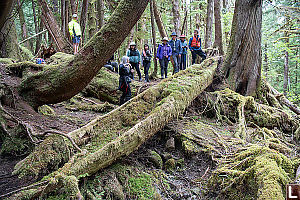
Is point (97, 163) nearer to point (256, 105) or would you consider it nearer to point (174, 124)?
point (174, 124)

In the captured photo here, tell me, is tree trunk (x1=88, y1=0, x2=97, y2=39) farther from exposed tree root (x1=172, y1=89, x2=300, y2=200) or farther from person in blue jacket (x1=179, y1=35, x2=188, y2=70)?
exposed tree root (x1=172, y1=89, x2=300, y2=200)

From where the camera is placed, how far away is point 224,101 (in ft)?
25.0

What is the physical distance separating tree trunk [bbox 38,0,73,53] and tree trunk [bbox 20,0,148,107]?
23.6 ft

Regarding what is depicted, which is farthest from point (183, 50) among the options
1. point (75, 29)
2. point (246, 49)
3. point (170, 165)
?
point (170, 165)

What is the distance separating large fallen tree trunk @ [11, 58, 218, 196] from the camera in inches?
126

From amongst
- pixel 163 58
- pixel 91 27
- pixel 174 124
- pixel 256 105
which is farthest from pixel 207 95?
pixel 91 27

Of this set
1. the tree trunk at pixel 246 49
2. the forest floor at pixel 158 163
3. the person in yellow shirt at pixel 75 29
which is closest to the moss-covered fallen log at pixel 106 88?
the person in yellow shirt at pixel 75 29

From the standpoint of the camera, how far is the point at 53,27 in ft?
37.0

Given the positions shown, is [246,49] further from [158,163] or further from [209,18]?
[158,163]

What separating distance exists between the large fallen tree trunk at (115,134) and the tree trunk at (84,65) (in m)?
→ 1.11

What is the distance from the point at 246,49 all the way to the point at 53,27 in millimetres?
9671

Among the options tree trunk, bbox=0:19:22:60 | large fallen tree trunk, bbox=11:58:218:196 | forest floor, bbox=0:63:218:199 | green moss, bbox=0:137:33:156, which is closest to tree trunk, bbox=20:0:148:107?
forest floor, bbox=0:63:218:199

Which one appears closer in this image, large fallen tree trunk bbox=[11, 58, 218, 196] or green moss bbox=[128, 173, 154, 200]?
large fallen tree trunk bbox=[11, 58, 218, 196]

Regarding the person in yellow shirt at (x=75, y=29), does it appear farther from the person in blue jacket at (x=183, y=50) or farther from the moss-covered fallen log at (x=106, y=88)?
the person in blue jacket at (x=183, y=50)
